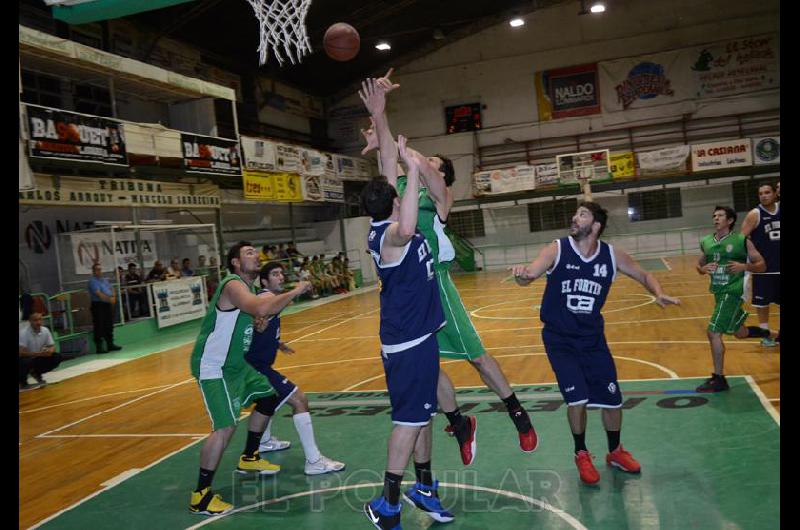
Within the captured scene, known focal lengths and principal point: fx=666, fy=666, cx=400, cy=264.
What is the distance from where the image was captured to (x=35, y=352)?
416 inches

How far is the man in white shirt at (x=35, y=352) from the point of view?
34.5 ft

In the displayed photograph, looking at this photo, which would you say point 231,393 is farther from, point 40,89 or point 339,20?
point 339,20

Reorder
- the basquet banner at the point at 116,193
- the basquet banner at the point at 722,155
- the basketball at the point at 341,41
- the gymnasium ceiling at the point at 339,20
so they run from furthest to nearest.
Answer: the basquet banner at the point at 722,155 → the gymnasium ceiling at the point at 339,20 → the basquet banner at the point at 116,193 → the basketball at the point at 341,41

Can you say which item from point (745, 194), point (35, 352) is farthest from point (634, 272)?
point (745, 194)

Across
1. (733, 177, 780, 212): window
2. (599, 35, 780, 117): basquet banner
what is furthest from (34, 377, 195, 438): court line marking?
(733, 177, 780, 212): window

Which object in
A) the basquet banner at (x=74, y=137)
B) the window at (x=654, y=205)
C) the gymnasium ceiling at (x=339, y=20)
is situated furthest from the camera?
the window at (x=654, y=205)

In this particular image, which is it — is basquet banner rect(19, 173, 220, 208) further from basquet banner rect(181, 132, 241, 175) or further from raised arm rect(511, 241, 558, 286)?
raised arm rect(511, 241, 558, 286)

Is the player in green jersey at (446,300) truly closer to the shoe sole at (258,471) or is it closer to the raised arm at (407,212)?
the raised arm at (407,212)

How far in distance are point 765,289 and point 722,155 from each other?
18825 millimetres

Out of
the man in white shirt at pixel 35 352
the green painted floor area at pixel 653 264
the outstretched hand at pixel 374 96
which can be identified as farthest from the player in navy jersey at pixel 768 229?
the green painted floor area at pixel 653 264

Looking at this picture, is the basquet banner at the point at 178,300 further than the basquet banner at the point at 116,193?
Yes

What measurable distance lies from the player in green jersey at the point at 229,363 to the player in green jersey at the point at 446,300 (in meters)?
1.03
